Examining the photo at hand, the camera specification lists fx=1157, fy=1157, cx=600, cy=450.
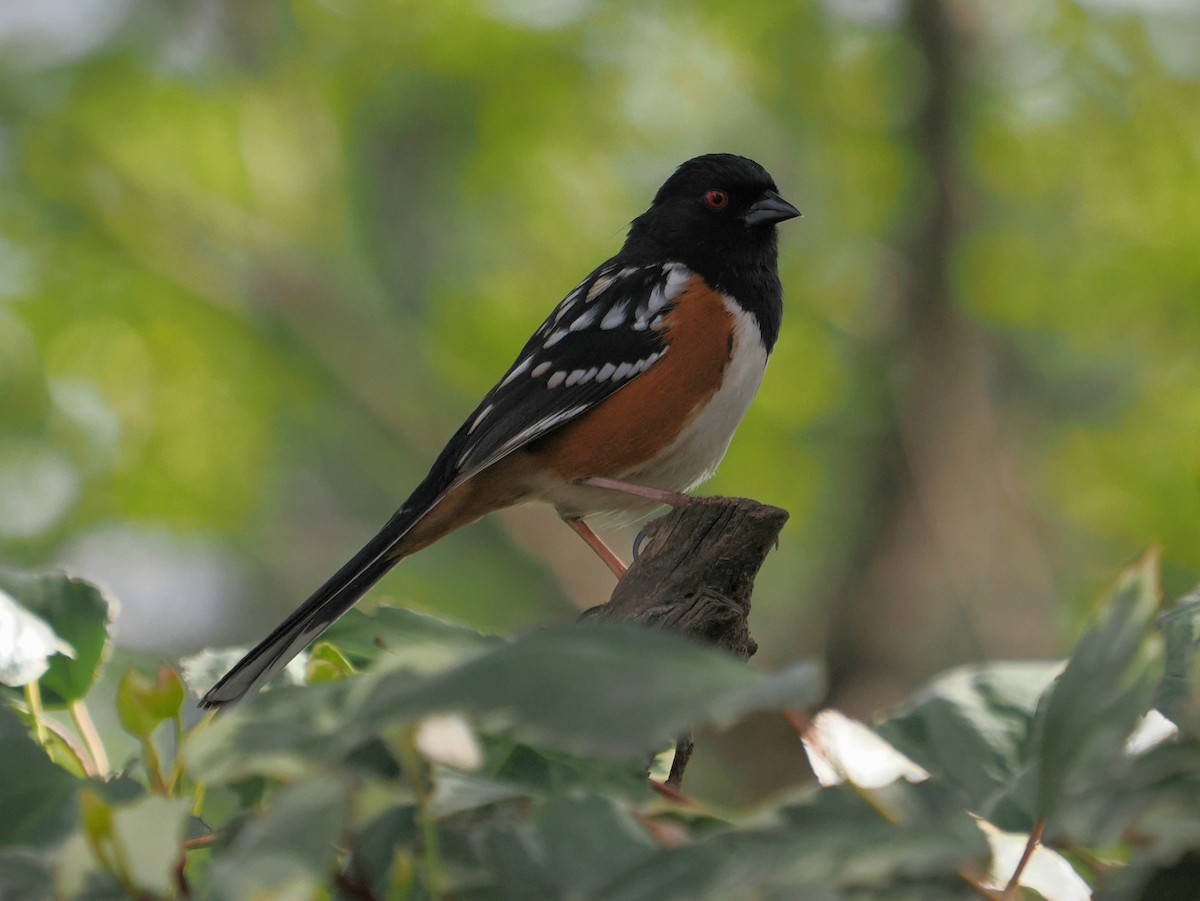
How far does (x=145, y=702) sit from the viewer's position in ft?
2.85

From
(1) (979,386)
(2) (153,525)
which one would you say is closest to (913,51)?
(1) (979,386)

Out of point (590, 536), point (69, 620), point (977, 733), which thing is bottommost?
point (590, 536)

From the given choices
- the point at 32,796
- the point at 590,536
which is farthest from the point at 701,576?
the point at 590,536

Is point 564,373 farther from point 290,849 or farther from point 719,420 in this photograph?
Answer: point 290,849

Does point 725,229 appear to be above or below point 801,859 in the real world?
above

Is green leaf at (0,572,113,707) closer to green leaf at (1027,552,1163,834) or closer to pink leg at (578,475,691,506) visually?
green leaf at (1027,552,1163,834)

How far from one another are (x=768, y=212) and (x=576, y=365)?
800mm

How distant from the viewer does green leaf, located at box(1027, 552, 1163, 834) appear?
2.28ft

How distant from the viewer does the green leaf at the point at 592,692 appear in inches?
22.2

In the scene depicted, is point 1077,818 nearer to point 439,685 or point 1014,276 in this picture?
point 439,685

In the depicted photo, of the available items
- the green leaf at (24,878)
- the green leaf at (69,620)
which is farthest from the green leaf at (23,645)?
the green leaf at (24,878)

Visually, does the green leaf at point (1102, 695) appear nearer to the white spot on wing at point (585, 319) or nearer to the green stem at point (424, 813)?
the green stem at point (424, 813)

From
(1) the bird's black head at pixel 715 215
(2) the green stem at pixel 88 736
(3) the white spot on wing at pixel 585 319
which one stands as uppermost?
(1) the bird's black head at pixel 715 215

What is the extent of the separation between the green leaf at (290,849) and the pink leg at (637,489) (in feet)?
6.86
